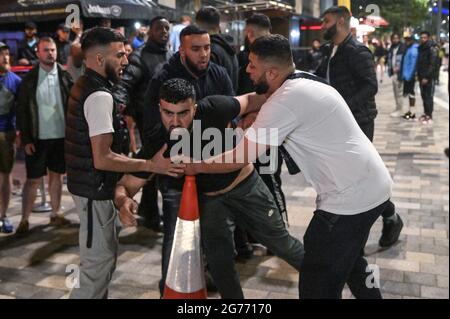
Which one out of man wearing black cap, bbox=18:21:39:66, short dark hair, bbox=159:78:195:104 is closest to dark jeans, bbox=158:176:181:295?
short dark hair, bbox=159:78:195:104

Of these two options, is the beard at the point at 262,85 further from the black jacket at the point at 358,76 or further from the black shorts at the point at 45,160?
the black shorts at the point at 45,160

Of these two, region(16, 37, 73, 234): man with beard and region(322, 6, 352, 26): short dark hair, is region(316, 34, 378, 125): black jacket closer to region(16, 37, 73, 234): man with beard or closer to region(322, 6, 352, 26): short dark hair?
region(322, 6, 352, 26): short dark hair

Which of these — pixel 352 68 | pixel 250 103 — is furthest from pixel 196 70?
pixel 352 68

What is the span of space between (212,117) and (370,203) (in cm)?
52

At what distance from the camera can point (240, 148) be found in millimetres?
1145

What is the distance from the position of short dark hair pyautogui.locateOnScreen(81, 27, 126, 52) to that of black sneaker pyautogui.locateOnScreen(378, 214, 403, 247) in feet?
5.76

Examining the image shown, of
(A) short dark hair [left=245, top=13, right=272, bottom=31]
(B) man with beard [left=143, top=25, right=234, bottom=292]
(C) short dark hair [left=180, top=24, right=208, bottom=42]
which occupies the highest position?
(A) short dark hair [left=245, top=13, right=272, bottom=31]

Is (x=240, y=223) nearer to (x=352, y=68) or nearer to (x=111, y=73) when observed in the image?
(x=111, y=73)

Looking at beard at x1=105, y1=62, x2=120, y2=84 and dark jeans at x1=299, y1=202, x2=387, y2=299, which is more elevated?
beard at x1=105, y1=62, x2=120, y2=84

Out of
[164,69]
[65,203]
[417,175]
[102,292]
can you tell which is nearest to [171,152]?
[164,69]

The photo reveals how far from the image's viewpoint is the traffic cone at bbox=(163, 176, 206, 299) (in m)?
1.34

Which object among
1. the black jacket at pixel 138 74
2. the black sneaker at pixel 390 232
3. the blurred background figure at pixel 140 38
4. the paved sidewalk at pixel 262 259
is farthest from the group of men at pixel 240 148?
the blurred background figure at pixel 140 38

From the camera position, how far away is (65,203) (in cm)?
479

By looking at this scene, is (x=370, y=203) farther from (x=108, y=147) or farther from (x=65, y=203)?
(x=65, y=203)
